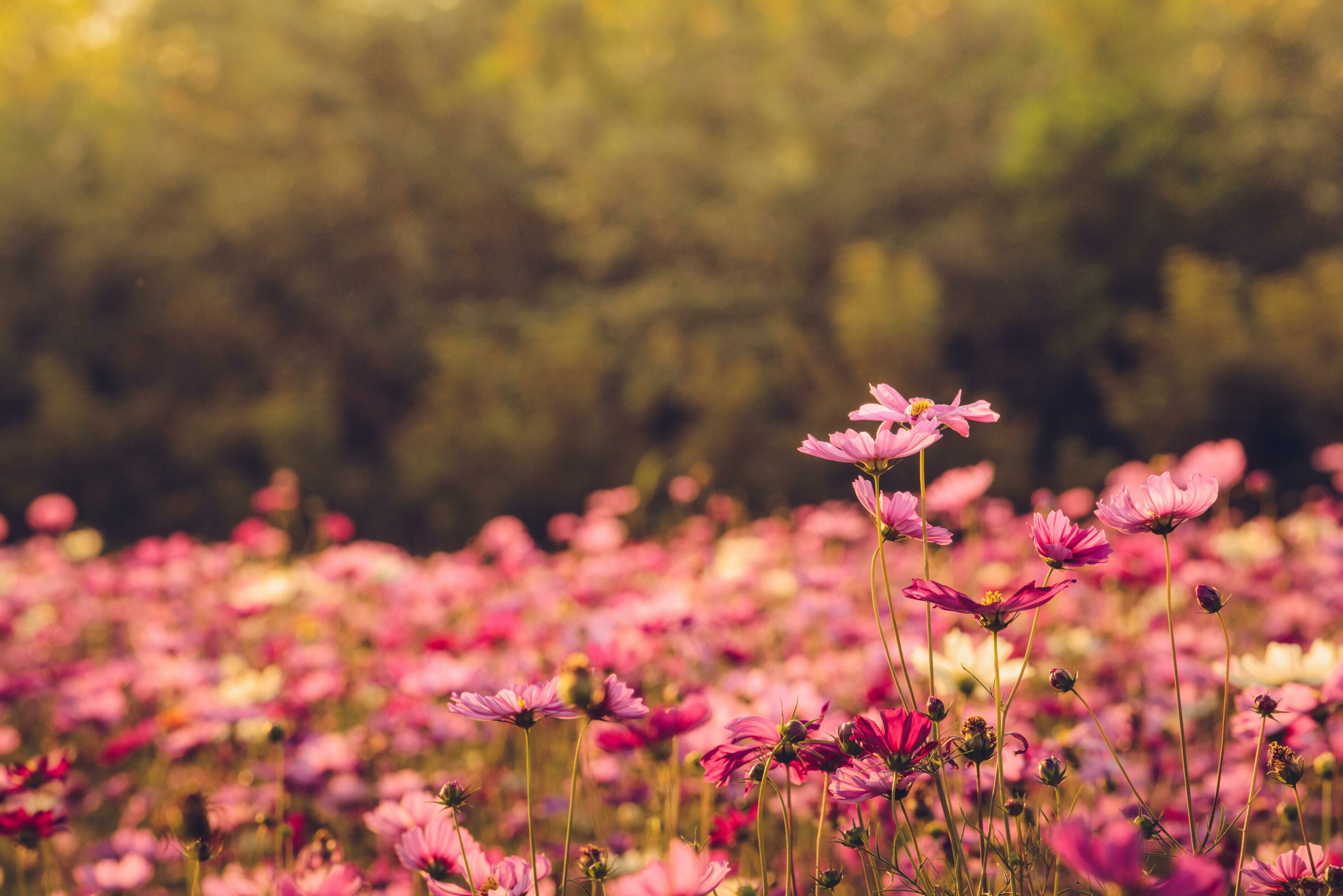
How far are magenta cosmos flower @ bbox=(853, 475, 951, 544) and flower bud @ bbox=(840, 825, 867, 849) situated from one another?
239mm

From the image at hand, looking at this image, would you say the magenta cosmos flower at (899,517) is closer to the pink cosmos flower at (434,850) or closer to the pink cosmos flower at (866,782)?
the pink cosmos flower at (866,782)

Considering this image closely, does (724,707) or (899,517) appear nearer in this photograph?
(899,517)

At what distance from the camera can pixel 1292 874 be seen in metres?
0.76

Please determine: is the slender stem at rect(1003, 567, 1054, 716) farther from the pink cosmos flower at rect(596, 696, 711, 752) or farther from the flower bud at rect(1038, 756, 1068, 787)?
the pink cosmos flower at rect(596, 696, 711, 752)

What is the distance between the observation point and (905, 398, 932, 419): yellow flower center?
792 mm

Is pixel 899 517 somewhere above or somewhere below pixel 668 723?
above

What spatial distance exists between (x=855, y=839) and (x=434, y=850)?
37cm

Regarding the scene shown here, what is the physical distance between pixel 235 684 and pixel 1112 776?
4.64 ft

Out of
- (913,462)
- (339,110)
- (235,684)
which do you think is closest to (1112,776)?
(235,684)

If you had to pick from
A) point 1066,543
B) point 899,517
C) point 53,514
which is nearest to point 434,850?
point 899,517

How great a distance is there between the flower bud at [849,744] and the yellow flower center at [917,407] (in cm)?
26

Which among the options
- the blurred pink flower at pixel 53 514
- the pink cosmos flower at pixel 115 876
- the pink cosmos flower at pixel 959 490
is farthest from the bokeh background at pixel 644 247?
the pink cosmos flower at pixel 115 876

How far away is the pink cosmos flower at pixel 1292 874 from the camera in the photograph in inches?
29.2

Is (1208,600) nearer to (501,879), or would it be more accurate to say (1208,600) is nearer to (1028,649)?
(1028,649)
